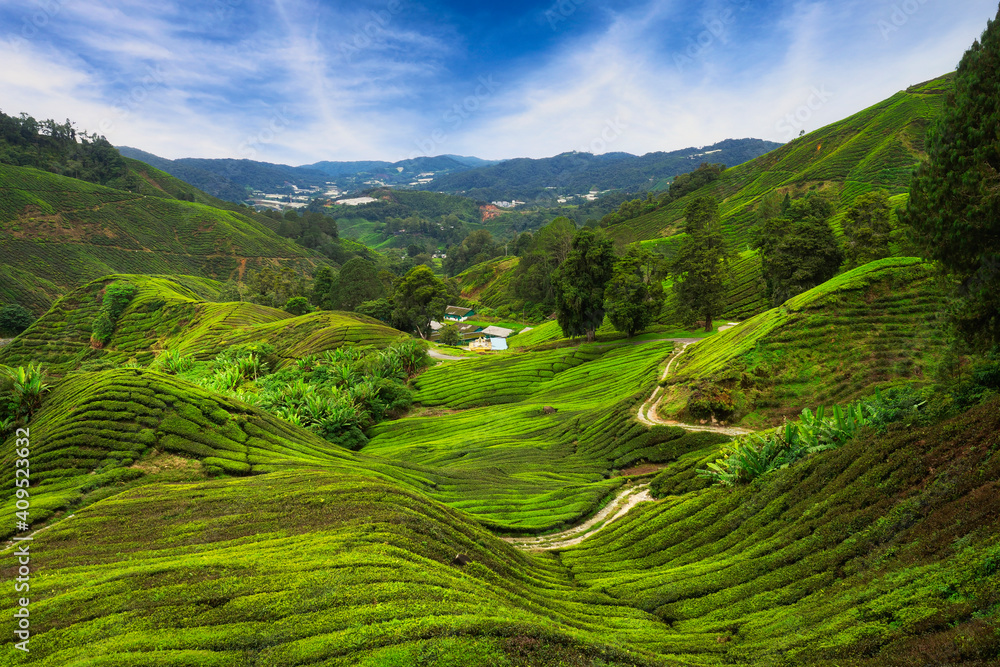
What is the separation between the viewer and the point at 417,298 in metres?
80.2

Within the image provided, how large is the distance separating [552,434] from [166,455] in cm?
2288

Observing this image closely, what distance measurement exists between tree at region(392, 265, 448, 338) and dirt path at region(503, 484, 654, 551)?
63824 mm

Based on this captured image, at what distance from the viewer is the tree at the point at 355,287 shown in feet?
298

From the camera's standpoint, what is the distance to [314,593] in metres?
8.02

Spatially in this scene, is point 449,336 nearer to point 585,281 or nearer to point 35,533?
point 585,281

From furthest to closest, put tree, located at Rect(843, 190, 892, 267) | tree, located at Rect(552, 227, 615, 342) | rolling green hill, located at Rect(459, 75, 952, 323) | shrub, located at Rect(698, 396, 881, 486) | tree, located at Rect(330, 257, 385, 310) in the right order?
tree, located at Rect(330, 257, 385, 310) → rolling green hill, located at Rect(459, 75, 952, 323) → tree, located at Rect(552, 227, 615, 342) → tree, located at Rect(843, 190, 892, 267) → shrub, located at Rect(698, 396, 881, 486)

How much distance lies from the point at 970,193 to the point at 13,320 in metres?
122

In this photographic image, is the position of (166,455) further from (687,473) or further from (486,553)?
(687,473)

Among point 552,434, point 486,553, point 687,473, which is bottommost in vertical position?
point 552,434

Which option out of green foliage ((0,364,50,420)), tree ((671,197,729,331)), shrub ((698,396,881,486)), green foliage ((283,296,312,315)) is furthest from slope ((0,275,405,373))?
shrub ((698,396,881,486))

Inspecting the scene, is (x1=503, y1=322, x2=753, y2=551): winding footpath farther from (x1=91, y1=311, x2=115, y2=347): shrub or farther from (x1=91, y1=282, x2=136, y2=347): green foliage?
(x1=91, y1=282, x2=136, y2=347): green foliage

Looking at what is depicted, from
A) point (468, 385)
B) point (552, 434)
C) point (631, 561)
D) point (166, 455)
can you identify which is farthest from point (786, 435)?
point (468, 385)

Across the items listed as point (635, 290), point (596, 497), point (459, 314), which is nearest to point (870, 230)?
point (635, 290)

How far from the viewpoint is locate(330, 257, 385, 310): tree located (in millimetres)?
90938
